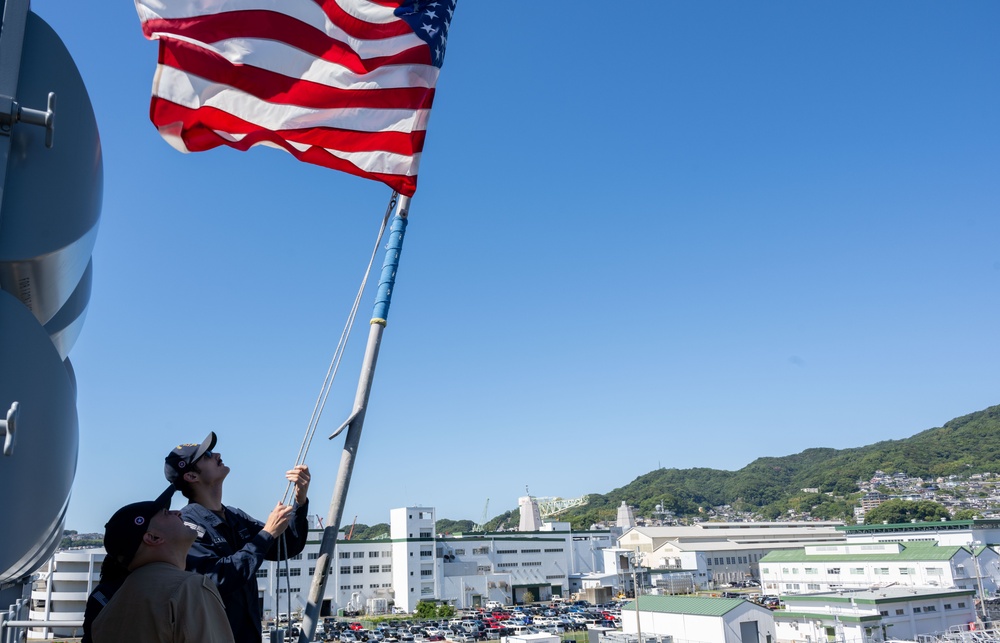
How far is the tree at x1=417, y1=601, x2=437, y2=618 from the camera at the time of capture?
157 feet

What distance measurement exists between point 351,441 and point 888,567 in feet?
158

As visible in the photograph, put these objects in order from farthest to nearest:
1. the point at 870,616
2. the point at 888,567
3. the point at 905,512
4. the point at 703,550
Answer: the point at 905,512, the point at 703,550, the point at 888,567, the point at 870,616

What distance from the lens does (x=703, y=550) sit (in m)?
66.4

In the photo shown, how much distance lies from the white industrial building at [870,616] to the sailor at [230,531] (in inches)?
1257

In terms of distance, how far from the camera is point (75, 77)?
364 cm

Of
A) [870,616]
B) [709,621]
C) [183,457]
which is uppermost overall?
[183,457]

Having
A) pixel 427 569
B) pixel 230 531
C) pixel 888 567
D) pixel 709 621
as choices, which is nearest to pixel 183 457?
pixel 230 531

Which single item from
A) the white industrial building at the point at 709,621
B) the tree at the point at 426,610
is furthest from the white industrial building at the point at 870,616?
the tree at the point at 426,610

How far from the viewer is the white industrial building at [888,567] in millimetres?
40000

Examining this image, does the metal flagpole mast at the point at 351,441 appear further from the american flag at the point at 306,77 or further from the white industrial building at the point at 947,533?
the white industrial building at the point at 947,533

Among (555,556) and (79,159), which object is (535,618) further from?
(79,159)

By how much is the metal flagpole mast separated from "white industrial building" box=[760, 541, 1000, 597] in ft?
136

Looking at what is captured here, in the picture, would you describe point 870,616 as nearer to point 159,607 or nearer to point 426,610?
point 426,610

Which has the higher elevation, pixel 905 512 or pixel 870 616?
pixel 870 616
